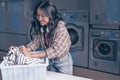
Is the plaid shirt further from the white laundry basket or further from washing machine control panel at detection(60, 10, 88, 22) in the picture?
washing machine control panel at detection(60, 10, 88, 22)

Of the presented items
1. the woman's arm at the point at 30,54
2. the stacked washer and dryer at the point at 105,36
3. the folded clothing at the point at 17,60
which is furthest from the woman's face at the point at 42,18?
the stacked washer and dryer at the point at 105,36

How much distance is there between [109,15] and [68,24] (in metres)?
0.70

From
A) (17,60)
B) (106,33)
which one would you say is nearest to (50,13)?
(17,60)

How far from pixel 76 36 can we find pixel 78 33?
7 cm

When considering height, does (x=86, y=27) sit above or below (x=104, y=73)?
above

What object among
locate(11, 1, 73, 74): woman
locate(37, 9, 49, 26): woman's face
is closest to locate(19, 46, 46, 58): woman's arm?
locate(11, 1, 73, 74): woman

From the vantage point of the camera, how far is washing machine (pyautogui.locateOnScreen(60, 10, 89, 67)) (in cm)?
338

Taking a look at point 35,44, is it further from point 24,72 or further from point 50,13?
point 24,72

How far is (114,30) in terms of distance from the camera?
3.08 m

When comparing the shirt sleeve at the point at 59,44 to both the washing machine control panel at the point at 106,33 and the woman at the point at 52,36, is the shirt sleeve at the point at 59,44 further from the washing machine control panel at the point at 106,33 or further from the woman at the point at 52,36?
the washing machine control panel at the point at 106,33

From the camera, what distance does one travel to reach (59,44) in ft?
5.45

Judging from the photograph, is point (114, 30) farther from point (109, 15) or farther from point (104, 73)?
point (104, 73)

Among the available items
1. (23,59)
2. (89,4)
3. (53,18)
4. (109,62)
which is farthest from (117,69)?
(23,59)

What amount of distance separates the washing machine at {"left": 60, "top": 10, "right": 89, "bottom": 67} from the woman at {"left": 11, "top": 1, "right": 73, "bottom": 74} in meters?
1.52
